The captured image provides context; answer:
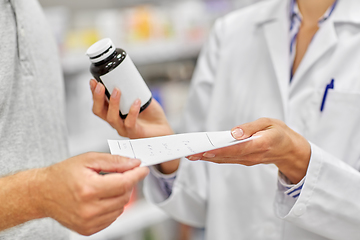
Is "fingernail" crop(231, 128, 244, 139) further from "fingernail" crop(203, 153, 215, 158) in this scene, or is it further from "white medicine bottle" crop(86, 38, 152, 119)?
"white medicine bottle" crop(86, 38, 152, 119)

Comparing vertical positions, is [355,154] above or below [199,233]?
above

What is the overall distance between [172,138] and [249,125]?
0.12 meters

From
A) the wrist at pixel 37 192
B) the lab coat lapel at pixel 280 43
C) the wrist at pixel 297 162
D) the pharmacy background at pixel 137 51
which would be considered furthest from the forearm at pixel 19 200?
the pharmacy background at pixel 137 51

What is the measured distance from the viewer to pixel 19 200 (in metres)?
0.46

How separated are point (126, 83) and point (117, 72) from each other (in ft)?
0.09

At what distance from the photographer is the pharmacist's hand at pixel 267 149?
0.53m

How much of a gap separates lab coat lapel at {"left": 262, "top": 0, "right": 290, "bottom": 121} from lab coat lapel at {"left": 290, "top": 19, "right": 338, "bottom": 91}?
0.02 m

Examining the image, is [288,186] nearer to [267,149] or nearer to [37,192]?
[267,149]

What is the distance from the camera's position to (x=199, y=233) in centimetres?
183

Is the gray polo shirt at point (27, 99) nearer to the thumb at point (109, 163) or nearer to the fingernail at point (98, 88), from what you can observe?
the fingernail at point (98, 88)

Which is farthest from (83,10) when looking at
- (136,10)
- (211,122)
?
(211,122)

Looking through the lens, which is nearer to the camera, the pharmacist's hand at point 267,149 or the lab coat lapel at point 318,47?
the pharmacist's hand at point 267,149

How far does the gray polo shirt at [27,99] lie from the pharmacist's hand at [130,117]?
10cm

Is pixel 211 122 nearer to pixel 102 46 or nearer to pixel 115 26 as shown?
pixel 102 46
